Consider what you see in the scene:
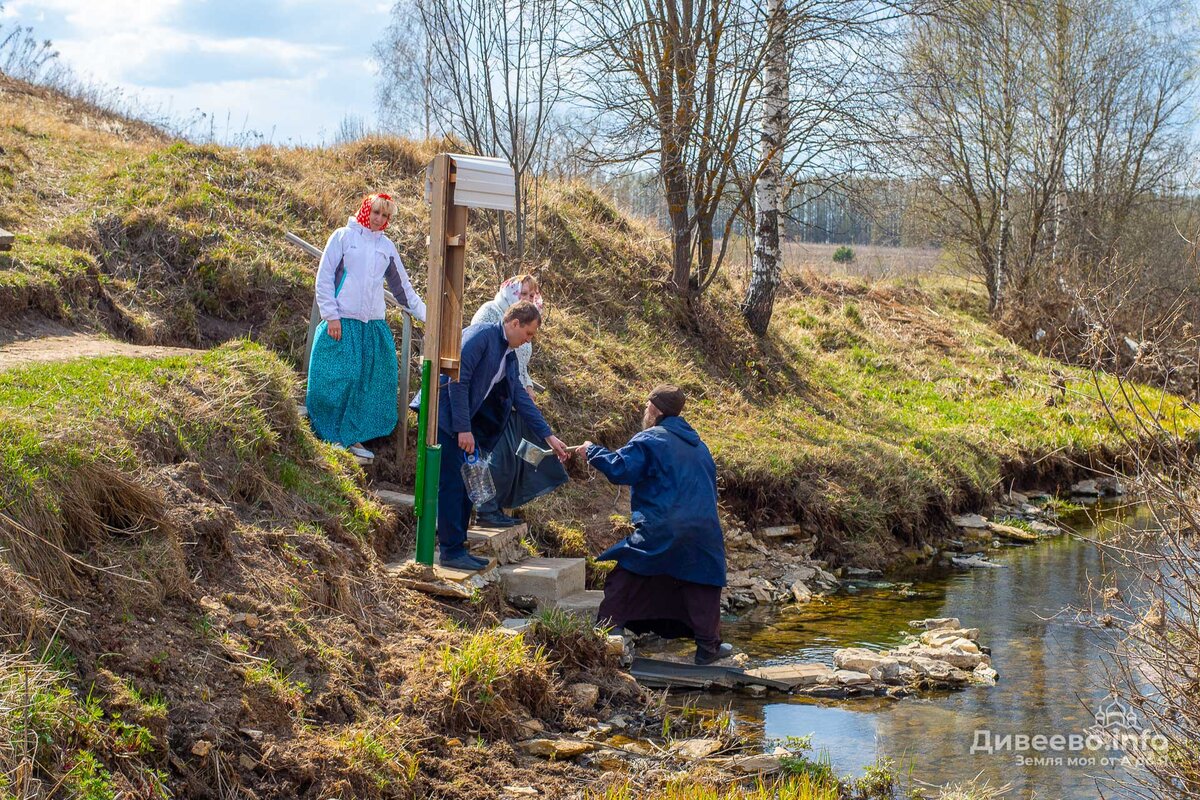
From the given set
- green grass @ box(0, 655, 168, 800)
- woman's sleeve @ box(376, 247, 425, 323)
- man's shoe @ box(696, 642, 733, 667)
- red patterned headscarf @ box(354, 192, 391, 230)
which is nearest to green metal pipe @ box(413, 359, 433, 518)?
woman's sleeve @ box(376, 247, 425, 323)

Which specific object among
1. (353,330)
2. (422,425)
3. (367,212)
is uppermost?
(367,212)

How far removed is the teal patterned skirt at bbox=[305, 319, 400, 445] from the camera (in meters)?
8.03

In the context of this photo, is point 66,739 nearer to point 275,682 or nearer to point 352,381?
point 275,682

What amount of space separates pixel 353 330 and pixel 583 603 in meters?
2.70

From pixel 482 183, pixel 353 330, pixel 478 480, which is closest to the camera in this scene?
pixel 482 183

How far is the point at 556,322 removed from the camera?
13.4m

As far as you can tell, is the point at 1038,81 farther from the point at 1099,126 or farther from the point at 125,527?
the point at 125,527

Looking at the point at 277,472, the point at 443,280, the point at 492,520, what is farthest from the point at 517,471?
the point at 277,472

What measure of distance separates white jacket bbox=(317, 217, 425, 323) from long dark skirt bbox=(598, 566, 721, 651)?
285cm

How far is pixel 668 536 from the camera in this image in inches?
271

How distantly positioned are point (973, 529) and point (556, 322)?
555 centimetres

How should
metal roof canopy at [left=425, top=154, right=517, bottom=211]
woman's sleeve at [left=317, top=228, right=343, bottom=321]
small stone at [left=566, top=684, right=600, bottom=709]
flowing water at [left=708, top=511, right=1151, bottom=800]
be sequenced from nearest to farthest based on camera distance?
1. flowing water at [left=708, top=511, right=1151, bottom=800]
2. small stone at [left=566, top=684, right=600, bottom=709]
3. metal roof canopy at [left=425, top=154, right=517, bottom=211]
4. woman's sleeve at [left=317, top=228, right=343, bottom=321]

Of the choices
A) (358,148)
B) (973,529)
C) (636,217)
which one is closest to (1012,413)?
(973,529)

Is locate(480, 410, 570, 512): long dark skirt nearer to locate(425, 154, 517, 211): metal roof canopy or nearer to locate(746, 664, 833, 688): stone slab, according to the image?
locate(425, 154, 517, 211): metal roof canopy
